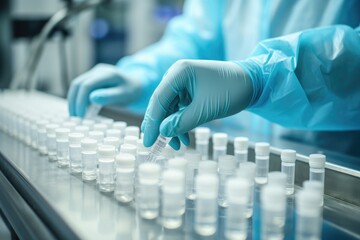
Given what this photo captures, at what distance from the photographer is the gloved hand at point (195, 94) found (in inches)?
35.8

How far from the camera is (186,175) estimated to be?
0.83 meters

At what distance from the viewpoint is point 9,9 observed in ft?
8.57

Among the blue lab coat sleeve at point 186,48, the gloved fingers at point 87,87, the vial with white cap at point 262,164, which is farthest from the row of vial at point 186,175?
the blue lab coat sleeve at point 186,48

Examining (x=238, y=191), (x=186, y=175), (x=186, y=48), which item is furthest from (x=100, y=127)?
(x=186, y=48)

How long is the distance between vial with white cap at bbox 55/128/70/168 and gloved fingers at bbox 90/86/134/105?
409mm

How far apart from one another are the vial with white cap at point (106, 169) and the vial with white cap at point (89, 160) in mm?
40

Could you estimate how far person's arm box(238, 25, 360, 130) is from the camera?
1.00m

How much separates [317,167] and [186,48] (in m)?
1.08

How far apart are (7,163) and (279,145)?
71cm

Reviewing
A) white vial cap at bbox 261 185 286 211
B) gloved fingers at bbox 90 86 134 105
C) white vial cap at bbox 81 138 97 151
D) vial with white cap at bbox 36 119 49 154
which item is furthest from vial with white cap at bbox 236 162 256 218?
gloved fingers at bbox 90 86 134 105

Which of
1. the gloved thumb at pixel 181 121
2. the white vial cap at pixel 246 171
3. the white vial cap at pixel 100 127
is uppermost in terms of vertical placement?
the gloved thumb at pixel 181 121

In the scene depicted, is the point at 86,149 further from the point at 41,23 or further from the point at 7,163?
the point at 41,23

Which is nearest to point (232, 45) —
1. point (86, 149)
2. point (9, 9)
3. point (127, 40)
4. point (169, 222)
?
point (86, 149)

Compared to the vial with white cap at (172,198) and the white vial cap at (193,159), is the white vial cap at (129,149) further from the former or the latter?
the vial with white cap at (172,198)
